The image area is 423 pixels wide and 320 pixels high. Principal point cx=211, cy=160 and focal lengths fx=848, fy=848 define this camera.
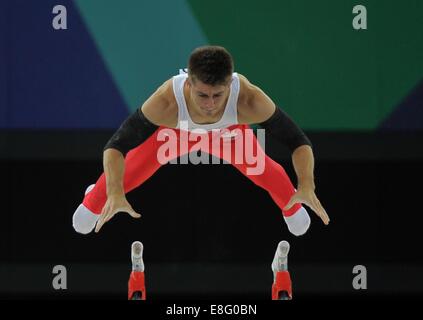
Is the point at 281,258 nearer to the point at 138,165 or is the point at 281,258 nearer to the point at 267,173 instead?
the point at 267,173

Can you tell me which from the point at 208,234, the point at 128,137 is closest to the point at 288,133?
the point at 128,137

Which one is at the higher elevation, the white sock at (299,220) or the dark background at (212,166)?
the dark background at (212,166)

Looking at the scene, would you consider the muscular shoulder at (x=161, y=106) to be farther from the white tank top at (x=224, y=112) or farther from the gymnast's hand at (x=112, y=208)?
the gymnast's hand at (x=112, y=208)

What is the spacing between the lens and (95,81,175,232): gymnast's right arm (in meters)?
3.02

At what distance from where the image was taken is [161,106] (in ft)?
10.2

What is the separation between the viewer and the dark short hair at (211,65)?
282 cm

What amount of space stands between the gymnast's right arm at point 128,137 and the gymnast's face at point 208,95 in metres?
0.16

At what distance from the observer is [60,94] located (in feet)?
12.2

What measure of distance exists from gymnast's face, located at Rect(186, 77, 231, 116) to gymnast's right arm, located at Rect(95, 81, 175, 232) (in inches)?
6.4

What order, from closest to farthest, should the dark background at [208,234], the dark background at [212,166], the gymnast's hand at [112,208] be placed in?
1. the gymnast's hand at [112,208]
2. the dark background at [212,166]
3. the dark background at [208,234]

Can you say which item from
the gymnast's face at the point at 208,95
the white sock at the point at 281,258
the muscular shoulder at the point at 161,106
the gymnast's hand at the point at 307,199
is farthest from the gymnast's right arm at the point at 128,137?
the white sock at the point at 281,258

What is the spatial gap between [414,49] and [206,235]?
4.03 feet

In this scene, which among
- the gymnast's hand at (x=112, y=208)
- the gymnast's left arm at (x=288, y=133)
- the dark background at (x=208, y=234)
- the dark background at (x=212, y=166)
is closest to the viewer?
the gymnast's hand at (x=112, y=208)

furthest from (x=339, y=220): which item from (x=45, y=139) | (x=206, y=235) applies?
(x=45, y=139)
